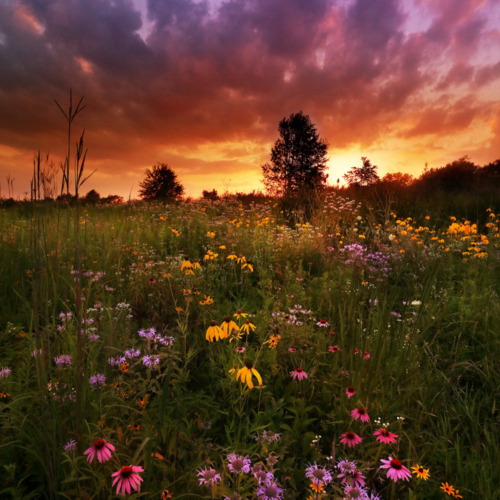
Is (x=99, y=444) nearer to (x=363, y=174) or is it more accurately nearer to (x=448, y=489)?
(x=448, y=489)

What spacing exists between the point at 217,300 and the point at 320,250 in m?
2.20

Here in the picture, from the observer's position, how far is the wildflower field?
1155 millimetres

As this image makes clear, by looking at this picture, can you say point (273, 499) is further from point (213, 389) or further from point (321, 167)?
point (321, 167)

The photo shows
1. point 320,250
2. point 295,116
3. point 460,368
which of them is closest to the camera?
point 460,368

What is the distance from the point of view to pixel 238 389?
1.83 m

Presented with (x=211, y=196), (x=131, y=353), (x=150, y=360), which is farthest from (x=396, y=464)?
(x=211, y=196)

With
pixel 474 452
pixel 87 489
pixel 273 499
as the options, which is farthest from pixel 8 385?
pixel 474 452

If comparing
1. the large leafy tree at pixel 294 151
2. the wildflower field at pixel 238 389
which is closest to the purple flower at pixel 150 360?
the wildflower field at pixel 238 389

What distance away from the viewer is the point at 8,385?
169 cm

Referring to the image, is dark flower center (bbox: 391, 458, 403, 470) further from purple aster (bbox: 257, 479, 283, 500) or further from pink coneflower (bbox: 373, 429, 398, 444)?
purple aster (bbox: 257, 479, 283, 500)

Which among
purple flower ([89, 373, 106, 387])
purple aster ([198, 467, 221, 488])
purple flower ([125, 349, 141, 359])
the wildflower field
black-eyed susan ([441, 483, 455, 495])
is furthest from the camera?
purple flower ([125, 349, 141, 359])

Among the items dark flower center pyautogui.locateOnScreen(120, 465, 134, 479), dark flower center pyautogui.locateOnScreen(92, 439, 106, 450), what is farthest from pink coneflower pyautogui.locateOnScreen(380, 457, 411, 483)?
dark flower center pyautogui.locateOnScreen(92, 439, 106, 450)

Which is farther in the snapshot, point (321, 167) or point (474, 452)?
point (321, 167)

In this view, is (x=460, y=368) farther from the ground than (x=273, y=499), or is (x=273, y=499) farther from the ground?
(x=273, y=499)
